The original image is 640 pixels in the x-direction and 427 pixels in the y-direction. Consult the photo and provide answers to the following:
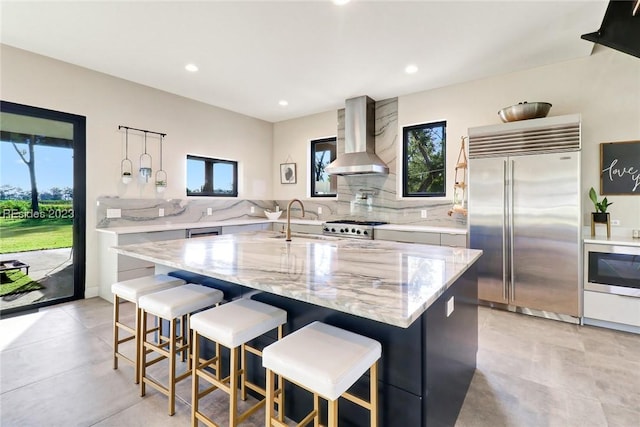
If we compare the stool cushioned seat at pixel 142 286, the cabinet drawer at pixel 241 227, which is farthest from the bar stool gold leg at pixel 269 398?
the cabinet drawer at pixel 241 227

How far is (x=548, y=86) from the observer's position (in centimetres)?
347

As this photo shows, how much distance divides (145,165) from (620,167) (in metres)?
5.58

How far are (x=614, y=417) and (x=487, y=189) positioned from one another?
2218 mm

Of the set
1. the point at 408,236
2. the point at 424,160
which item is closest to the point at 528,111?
the point at 424,160

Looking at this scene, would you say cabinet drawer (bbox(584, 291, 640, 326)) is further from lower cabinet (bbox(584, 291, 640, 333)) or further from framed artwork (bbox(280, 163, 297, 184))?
framed artwork (bbox(280, 163, 297, 184))

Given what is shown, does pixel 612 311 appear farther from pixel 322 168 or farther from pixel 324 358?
pixel 322 168

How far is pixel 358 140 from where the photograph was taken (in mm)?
4660

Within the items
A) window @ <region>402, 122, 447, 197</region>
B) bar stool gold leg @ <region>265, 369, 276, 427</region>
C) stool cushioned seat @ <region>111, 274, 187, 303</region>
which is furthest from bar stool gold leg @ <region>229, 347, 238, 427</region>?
window @ <region>402, 122, 447, 197</region>

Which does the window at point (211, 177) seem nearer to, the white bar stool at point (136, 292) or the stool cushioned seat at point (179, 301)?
the white bar stool at point (136, 292)

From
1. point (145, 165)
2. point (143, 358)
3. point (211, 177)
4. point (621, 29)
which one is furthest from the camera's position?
point (211, 177)

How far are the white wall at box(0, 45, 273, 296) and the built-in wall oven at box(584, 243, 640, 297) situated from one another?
5012 mm

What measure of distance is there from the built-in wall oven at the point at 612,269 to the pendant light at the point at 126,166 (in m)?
5.19

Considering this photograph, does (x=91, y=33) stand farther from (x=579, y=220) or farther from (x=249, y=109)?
(x=579, y=220)

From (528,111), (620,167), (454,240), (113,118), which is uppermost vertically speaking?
(113,118)
